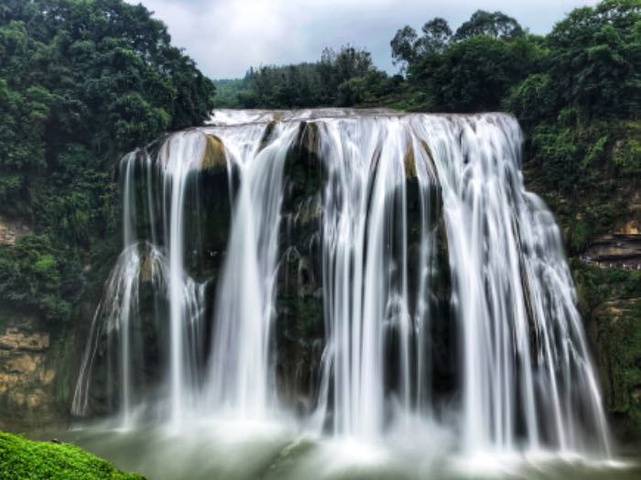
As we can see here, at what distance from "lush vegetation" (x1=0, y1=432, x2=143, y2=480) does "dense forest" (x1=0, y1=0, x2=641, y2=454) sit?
27.0 ft

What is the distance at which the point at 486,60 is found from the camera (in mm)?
18297

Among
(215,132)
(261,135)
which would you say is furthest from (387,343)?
(215,132)

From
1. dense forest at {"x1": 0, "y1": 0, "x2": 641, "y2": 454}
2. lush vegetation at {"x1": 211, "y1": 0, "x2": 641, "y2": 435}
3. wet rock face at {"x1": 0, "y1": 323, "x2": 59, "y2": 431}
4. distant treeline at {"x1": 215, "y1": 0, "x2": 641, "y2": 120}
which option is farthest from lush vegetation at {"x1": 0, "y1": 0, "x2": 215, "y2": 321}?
lush vegetation at {"x1": 211, "y1": 0, "x2": 641, "y2": 435}

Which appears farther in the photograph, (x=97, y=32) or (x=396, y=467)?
(x=97, y=32)

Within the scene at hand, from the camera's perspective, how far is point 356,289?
1234 cm

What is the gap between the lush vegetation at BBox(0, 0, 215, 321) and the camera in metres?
13.5

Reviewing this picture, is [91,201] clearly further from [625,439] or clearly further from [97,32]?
[625,439]

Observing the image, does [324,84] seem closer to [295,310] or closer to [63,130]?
[63,130]

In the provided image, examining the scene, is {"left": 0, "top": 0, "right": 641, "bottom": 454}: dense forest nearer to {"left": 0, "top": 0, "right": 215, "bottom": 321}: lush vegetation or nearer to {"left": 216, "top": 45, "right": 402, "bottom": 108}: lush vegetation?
{"left": 0, "top": 0, "right": 215, "bottom": 321}: lush vegetation

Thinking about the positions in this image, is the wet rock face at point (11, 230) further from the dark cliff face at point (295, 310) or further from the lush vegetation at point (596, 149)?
the lush vegetation at point (596, 149)

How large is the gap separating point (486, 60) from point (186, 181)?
1240 cm

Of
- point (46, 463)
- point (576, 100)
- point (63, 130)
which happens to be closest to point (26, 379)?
point (63, 130)

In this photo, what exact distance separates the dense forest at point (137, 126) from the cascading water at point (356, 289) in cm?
76

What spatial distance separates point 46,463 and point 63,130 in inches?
487
